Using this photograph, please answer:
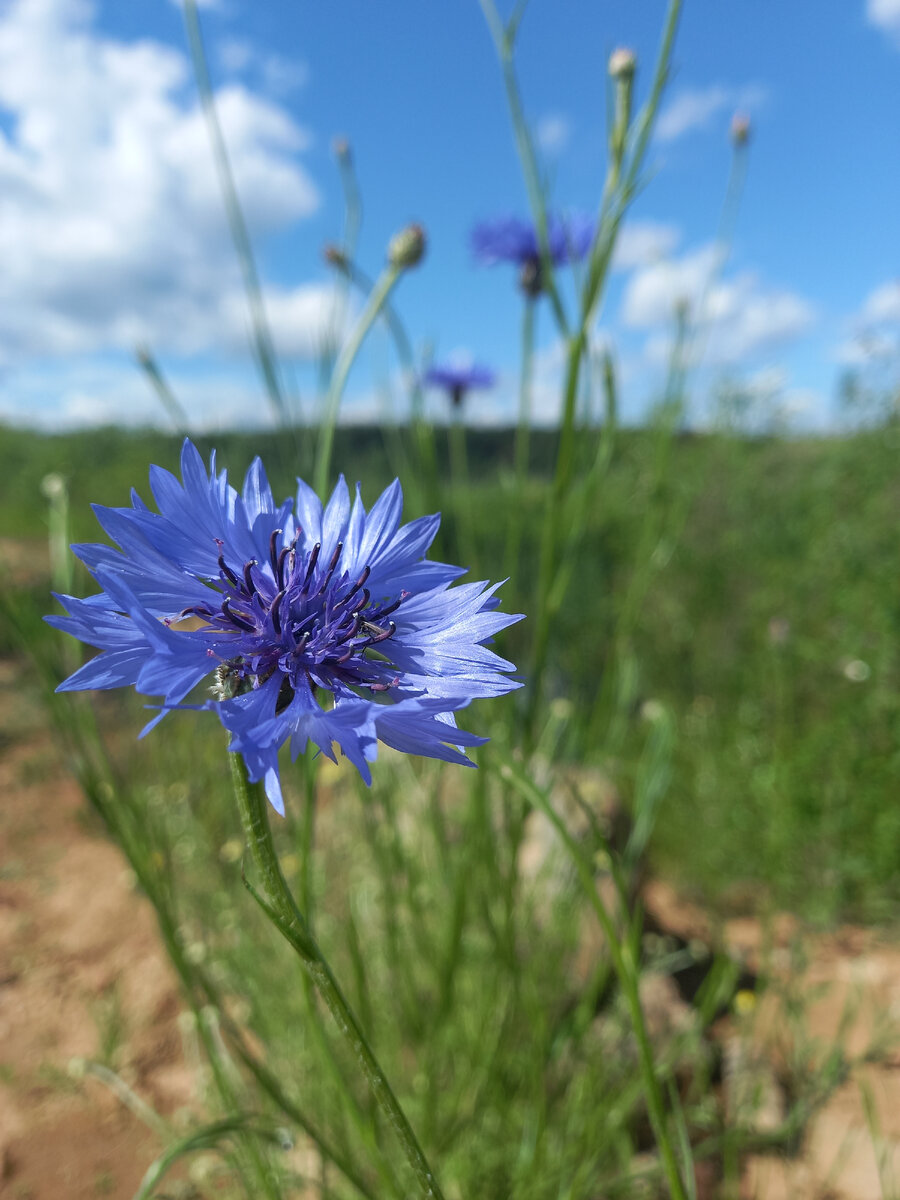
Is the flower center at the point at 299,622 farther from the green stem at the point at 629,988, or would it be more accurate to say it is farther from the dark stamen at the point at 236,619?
the green stem at the point at 629,988

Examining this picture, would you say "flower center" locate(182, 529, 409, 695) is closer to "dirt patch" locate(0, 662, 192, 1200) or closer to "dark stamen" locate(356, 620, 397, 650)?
"dark stamen" locate(356, 620, 397, 650)

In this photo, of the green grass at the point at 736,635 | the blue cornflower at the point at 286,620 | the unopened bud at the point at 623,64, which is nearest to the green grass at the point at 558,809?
the green grass at the point at 736,635

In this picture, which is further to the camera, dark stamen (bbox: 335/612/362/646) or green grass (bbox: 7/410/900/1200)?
green grass (bbox: 7/410/900/1200)

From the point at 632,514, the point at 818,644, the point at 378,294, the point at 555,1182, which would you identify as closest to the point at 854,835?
the point at 818,644

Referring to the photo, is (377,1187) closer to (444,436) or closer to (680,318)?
(680,318)

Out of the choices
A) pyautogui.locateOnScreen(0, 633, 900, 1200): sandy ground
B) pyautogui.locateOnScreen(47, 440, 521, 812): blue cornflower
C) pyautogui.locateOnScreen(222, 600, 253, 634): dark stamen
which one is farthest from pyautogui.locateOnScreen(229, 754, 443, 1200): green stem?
pyautogui.locateOnScreen(0, 633, 900, 1200): sandy ground
